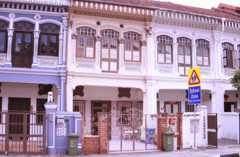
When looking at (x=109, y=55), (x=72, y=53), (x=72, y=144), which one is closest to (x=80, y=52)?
(x=72, y=53)

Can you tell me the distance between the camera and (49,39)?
50.3ft

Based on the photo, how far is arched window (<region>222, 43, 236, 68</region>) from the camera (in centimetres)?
1891

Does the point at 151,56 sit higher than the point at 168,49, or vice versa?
the point at 168,49

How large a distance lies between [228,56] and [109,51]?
809 cm

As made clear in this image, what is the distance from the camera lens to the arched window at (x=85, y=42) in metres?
15.8

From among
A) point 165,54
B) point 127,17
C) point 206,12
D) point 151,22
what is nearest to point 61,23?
point 127,17

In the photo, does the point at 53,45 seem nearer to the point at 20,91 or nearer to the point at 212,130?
the point at 20,91

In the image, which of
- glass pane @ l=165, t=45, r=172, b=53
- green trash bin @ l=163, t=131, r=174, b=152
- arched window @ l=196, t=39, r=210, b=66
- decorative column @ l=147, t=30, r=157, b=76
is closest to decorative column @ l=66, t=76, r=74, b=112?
decorative column @ l=147, t=30, r=157, b=76

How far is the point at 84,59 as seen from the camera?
51.4 ft

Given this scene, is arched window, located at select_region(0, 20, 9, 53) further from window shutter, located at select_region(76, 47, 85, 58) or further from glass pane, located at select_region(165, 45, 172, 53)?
glass pane, located at select_region(165, 45, 172, 53)

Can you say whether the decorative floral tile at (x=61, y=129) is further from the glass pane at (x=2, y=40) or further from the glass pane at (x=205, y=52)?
the glass pane at (x=205, y=52)

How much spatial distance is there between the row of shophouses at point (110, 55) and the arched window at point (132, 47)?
2.3 inches

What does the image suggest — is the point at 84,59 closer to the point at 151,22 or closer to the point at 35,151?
the point at 151,22

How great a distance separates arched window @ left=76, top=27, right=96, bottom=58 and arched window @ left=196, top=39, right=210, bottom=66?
6.65 metres
